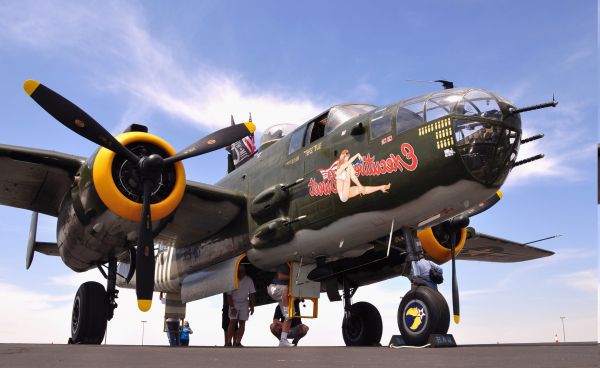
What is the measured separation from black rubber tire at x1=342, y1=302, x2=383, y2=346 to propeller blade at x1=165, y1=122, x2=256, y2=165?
14.7 ft

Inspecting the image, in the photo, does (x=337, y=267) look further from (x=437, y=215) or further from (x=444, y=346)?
(x=444, y=346)

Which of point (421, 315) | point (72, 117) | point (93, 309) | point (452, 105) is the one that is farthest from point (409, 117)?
point (93, 309)

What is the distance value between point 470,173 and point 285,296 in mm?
4524

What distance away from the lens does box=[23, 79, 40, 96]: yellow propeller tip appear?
9414 mm

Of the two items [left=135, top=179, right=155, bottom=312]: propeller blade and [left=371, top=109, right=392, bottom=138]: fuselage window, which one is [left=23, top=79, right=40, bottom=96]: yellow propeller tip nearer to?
[left=135, top=179, right=155, bottom=312]: propeller blade

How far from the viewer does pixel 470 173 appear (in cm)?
772

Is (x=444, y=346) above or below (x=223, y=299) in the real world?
below

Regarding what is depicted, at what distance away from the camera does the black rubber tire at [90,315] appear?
→ 10.8 m

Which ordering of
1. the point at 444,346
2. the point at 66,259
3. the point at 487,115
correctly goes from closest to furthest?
the point at 444,346
the point at 487,115
the point at 66,259

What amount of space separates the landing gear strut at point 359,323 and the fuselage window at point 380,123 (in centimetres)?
414

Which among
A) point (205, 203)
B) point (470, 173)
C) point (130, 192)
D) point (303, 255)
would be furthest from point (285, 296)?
point (470, 173)

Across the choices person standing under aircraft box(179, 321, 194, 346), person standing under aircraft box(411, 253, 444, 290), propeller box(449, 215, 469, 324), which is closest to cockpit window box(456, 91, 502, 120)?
person standing under aircraft box(411, 253, 444, 290)

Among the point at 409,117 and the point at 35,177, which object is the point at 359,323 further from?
the point at 35,177

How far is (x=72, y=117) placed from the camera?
9.73 meters
